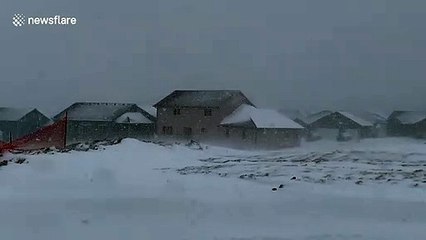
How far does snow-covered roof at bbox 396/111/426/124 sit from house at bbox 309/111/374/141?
4.14 feet

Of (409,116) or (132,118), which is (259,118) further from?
(409,116)

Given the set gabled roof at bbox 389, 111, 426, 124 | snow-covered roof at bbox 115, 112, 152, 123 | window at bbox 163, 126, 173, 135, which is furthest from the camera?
snow-covered roof at bbox 115, 112, 152, 123

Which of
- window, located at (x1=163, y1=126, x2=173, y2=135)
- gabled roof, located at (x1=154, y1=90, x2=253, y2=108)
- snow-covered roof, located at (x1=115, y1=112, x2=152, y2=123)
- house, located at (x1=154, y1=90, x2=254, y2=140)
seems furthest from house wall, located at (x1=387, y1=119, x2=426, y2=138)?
snow-covered roof, located at (x1=115, y1=112, x2=152, y2=123)

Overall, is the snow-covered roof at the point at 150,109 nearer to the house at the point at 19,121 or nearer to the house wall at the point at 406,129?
the house at the point at 19,121

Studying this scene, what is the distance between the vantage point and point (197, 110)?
1212 inches

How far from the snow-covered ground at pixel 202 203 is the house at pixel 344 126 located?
31.3 ft

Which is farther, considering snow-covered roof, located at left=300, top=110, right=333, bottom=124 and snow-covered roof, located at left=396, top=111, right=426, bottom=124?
snow-covered roof, located at left=300, top=110, right=333, bottom=124

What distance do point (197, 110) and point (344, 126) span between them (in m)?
10.7

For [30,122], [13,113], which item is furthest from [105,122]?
[13,113]

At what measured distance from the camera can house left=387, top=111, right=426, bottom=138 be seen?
21.4 metres

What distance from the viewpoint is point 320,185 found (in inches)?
374

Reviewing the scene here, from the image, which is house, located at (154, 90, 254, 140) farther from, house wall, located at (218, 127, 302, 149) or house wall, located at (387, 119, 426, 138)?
house wall, located at (387, 119, 426, 138)

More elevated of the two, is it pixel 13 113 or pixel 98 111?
pixel 98 111

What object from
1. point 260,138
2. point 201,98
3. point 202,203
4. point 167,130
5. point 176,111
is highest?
point 201,98
